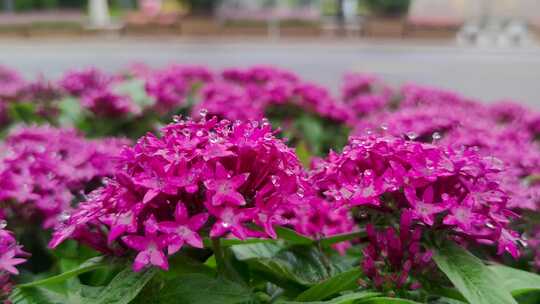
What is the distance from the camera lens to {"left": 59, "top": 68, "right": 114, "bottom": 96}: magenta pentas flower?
9.05 ft

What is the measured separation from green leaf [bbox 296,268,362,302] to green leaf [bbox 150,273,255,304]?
0.40 ft

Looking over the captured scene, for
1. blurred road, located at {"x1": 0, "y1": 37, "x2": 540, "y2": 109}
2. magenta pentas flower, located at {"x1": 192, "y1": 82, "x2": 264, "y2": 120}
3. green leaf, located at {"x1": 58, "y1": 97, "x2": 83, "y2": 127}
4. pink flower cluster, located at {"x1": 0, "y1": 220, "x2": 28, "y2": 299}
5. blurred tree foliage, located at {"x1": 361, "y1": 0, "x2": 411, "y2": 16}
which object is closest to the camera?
pink flower cluster, located at {"x1": 0, "y1": 220, "x2": 28, "y2": 299}

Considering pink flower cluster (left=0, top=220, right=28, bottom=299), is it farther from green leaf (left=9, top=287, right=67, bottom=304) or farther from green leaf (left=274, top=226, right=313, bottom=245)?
green leaf (left=274, top=226, right=313, bottom=245)

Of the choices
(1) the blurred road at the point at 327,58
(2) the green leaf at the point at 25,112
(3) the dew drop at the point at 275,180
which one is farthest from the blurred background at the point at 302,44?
(3) the dew drop at the point at 275,180

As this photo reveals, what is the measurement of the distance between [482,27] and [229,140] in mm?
20783

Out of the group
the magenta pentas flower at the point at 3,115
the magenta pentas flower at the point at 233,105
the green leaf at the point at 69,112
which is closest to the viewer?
the magenta pentas flower at the point at 233,105

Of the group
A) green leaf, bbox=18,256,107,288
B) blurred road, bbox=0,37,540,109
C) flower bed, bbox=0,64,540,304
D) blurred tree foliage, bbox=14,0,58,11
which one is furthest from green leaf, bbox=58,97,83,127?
blurred tree foliage, bbox=14,0,58,11

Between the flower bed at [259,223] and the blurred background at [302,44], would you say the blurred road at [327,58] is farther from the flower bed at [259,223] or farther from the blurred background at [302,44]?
the flower bed at [259,223]

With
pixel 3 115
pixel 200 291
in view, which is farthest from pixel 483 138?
pixel 3 115

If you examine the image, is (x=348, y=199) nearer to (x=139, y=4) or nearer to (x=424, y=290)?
(x=424, y=290)

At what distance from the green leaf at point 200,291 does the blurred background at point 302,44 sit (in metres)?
7.82

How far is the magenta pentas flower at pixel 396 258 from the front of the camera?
99cm

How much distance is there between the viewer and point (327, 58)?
1257cm

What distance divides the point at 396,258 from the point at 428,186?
0.13 meters
